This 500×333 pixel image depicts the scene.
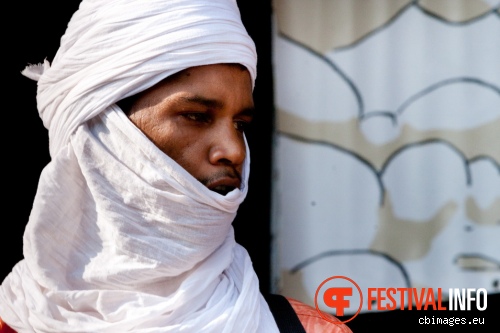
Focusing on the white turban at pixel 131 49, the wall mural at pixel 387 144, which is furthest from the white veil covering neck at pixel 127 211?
the wall mural at pixel 387 144

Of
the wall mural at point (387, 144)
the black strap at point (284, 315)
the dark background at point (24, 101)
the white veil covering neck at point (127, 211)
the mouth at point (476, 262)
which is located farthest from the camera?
the mouth at point (476, 262)

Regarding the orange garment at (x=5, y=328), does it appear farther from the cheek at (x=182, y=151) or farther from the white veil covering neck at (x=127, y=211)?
the cheek at (x=182, y=151)

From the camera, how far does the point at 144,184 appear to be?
1.74 metres

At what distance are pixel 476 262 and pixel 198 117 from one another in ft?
7.23

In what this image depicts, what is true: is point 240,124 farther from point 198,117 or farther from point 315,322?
point 315,322

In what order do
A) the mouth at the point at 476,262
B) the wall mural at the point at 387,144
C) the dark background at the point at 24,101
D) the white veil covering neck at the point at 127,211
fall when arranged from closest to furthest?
the white veil covering neck at the point at 127,211, the dark background at the point at 24,101, the wall mural at the point at 387,144, the mouth at the point at 476,262

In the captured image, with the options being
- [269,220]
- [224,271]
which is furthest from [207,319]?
[269,220]

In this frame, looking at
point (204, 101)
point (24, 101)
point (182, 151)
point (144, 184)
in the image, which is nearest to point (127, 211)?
point (144, 184)

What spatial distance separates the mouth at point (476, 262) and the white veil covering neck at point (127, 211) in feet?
6.19

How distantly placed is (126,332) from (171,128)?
534mm

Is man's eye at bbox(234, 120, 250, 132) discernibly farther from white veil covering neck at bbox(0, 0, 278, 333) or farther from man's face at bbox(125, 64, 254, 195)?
white veil covering neck at bbox(0, 0, 278, 333)

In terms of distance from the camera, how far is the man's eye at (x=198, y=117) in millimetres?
1793

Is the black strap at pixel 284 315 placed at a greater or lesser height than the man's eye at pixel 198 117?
lesser

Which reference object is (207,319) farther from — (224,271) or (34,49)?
(34,49)
